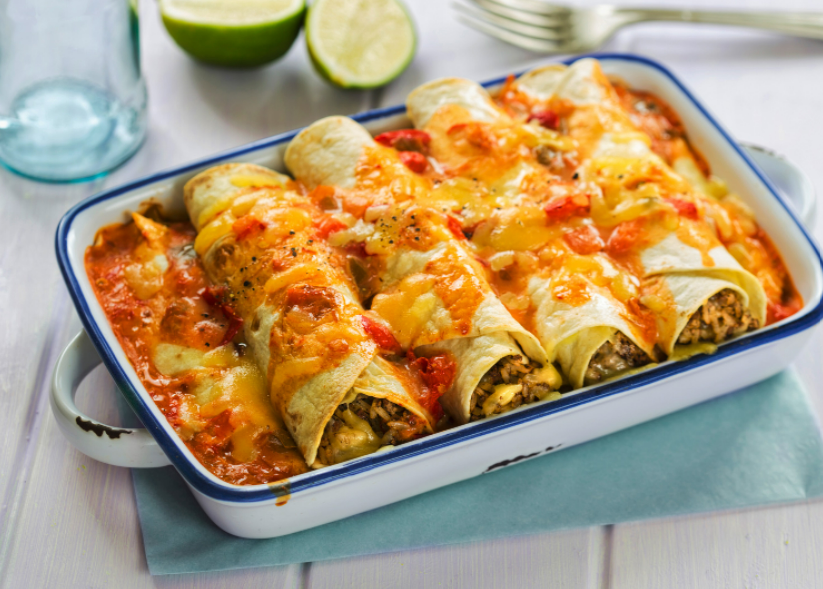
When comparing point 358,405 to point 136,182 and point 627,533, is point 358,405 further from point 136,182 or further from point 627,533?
point 136,182

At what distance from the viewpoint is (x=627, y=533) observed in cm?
226

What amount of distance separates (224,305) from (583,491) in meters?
1.12

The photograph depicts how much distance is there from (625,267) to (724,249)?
0.30 metres

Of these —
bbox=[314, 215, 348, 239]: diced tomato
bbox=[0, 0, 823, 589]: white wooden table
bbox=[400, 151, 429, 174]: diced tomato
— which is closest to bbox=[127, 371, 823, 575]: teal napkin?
bbox=[0, 0, 823, 589]: white wooden table

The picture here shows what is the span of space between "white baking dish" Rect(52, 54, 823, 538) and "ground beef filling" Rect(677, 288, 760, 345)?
0.19 ft

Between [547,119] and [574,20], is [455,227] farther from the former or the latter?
[574,20]

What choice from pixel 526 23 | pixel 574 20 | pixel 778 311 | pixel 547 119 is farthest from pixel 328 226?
pixel 574 20

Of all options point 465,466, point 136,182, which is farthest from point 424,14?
point 465,466

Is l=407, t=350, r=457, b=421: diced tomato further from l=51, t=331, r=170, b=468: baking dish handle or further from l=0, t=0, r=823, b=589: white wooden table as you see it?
l=51, t=331, r=170, b=468: baking dish handle

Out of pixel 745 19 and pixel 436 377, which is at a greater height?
pixel 745 19

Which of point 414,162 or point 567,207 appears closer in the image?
point 567,207

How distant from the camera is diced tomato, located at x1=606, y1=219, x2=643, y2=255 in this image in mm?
2422

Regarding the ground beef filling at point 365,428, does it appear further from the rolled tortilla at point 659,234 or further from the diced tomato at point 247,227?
the rolled tortilla at point 659,234

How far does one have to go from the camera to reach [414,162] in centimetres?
263
